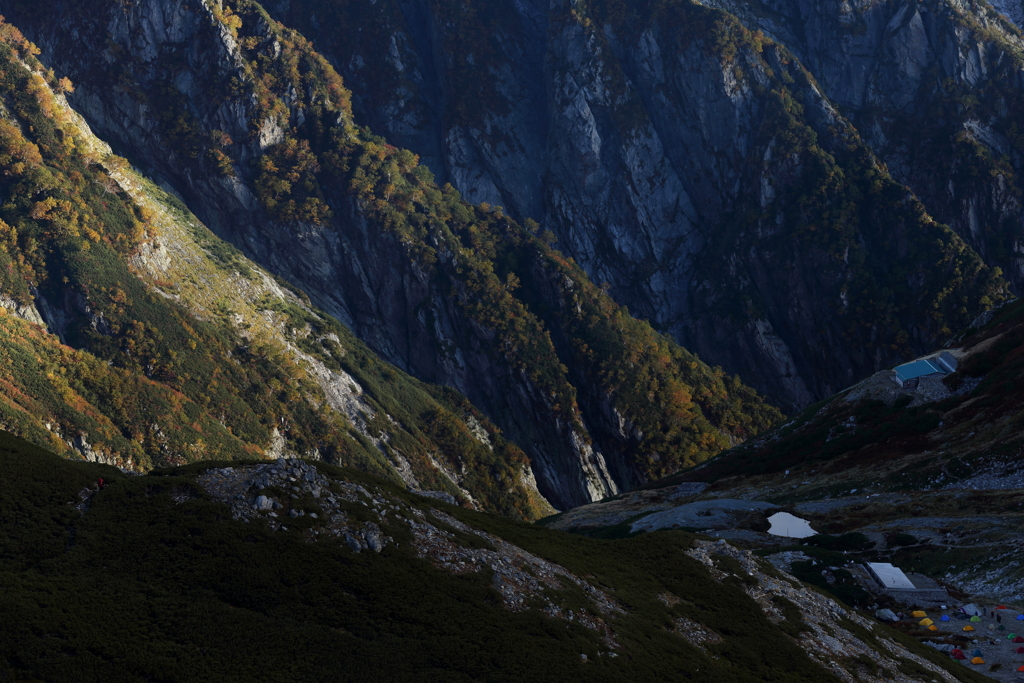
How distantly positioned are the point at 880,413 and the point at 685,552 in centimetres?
7278

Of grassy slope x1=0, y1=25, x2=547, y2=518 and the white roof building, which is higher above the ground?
grassy slope x1=0, y1=25, x2=547, y2=518

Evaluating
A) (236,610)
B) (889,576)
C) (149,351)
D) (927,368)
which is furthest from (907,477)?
(149,351)

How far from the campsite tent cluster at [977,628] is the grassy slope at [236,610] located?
16.2 meters

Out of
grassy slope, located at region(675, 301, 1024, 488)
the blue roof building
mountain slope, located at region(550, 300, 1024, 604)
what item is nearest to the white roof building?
mountain slope, located at region(550, 300, 1024, 604)

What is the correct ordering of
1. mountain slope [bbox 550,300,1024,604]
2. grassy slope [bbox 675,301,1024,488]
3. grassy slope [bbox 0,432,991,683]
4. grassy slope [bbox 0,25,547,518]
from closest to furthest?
grassy slope [bbox 0,432,991,683], mountain slope [bbox 550,300,1024,604], grassy slope [bbox 675,301,1024,488], grassy slope [bbox 0,25,547,518]

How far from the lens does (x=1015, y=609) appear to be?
53875 millimetres

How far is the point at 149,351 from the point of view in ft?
545

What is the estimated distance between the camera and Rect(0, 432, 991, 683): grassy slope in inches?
1094

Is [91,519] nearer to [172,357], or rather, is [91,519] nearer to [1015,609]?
[1015,609]

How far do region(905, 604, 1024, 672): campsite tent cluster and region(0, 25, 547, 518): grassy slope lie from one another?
436 feet

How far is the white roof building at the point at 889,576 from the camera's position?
60188mm

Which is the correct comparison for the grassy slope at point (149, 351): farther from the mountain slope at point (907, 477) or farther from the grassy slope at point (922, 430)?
the grassy slope at point (922, 430)

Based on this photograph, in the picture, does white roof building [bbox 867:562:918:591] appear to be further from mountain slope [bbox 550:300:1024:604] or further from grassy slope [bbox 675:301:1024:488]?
grassy slope [bbox 675:301:1024:488]

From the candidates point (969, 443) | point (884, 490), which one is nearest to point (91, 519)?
point (884, 490)
